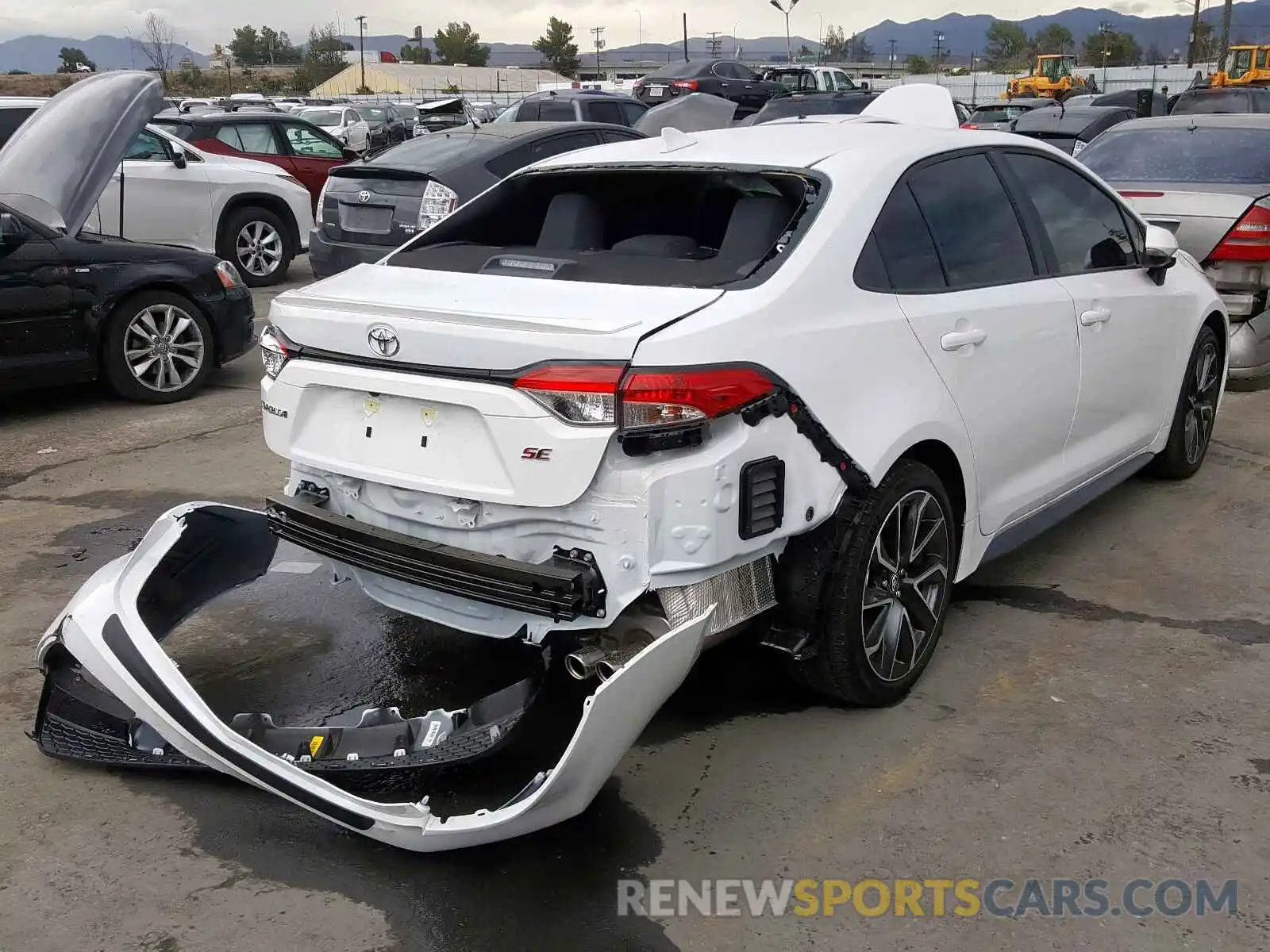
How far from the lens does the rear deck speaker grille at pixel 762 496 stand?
298cm

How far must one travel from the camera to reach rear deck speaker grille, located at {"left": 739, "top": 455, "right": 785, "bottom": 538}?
9.79 feet

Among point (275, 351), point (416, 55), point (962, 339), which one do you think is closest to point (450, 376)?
point (275, 351)

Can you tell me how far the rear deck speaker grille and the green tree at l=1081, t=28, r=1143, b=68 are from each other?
92104 millimetres

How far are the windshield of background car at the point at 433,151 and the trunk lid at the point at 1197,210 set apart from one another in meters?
4.50

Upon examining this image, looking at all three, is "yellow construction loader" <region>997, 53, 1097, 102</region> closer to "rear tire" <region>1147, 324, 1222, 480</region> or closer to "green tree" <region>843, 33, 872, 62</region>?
"rear tire" <region>1147, 324, 1222, 480</region>

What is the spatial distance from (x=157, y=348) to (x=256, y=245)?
4.72 metres

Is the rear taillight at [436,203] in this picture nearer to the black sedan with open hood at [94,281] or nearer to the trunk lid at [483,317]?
the black sedan with open hood at [94,281]

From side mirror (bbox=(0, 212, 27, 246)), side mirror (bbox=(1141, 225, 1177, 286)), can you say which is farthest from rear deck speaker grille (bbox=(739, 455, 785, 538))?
side mirror (bbox=(0, 212, 27, 246))

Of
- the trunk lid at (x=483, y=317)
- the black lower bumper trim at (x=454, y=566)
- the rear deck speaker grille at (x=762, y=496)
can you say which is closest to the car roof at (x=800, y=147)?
the trunk lid at (x=483, y=317)

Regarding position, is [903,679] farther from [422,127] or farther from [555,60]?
[555,60]

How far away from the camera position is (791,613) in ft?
11.0

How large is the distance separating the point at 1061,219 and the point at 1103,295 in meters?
0.33

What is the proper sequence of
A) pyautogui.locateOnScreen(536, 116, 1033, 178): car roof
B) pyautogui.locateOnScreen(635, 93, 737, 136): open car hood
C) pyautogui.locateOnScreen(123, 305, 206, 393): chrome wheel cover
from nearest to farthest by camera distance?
1. pyautogui.locateOnScreen(536, 116, 1033, 178): car roof
2. pyautogui.locateOnScreen(123, 305, 206, 393): chrome wheel cover
3. pyautogui.locateOnScreen(635, 93, 737, 136): open car hood

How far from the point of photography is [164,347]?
308 inches
